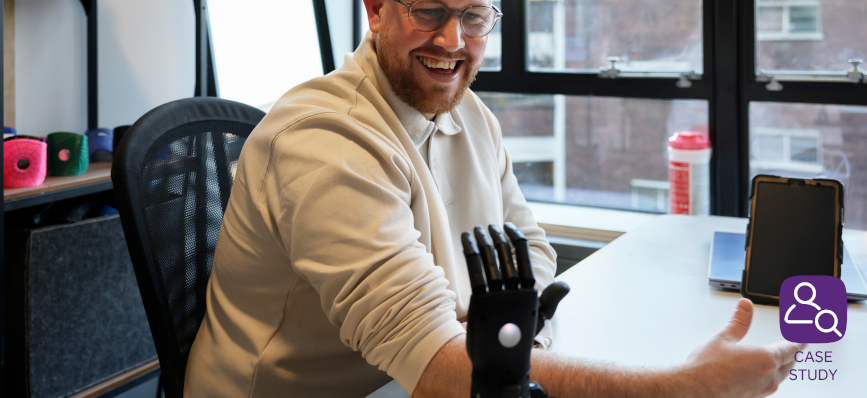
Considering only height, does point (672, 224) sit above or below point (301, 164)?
below

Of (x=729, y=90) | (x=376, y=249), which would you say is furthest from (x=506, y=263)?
(x=729, y=90)

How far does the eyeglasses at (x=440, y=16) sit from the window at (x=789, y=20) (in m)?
1.34

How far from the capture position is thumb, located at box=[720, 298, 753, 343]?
0.79 m

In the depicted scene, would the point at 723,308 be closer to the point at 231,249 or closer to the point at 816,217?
the point at 816,217

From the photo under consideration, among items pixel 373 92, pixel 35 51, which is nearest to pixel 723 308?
pixel 373 92

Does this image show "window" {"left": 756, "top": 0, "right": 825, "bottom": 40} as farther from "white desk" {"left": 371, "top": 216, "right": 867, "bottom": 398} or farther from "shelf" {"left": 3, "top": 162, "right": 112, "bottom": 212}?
"shelf" {"left": 3, "top": 162, "right": 112, "bottom": 212}

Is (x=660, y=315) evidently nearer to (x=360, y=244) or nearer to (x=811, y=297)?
(x=811, y=297)

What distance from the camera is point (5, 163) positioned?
156cm

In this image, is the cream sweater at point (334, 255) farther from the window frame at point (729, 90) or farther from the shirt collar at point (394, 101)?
the window frame at point (729, 90)

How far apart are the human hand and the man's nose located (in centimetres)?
58

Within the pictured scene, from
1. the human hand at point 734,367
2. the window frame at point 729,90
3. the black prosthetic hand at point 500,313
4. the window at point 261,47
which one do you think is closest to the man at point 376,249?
the human hand at point 734,367

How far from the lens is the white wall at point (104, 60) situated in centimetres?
195

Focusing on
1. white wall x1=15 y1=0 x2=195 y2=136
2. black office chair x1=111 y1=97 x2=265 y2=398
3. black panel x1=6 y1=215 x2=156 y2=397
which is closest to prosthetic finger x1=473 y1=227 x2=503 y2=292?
black office chair x1=111 y1=97 x2=265 y2=398

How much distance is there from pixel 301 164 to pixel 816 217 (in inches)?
34.4
